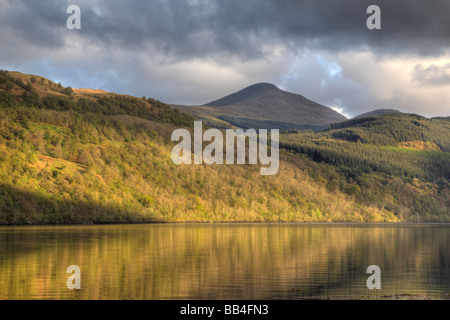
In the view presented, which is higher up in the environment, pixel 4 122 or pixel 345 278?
pixel 4 122

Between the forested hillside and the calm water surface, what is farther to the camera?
the forested hillside

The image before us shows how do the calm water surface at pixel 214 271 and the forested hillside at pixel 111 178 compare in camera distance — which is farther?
the forested hillside at pixel 111 178

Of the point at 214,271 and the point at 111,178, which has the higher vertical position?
the point at 111,178

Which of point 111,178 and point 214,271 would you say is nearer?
point 214,271

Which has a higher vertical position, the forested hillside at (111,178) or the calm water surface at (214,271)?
the forested hillside at (111,178)

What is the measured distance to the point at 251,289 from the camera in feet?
96.3

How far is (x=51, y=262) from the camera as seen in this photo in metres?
38.8

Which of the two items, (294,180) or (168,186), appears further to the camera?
(294,180)

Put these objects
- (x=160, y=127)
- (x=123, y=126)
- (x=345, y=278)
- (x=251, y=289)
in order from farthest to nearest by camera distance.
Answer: (x=160, y=127), (x=123, y=126), (x=345, y=278), (x=251, y=289)

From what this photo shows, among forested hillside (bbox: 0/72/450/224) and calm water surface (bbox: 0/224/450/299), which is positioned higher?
forested hillside (bbox: 0/72/450/224)
